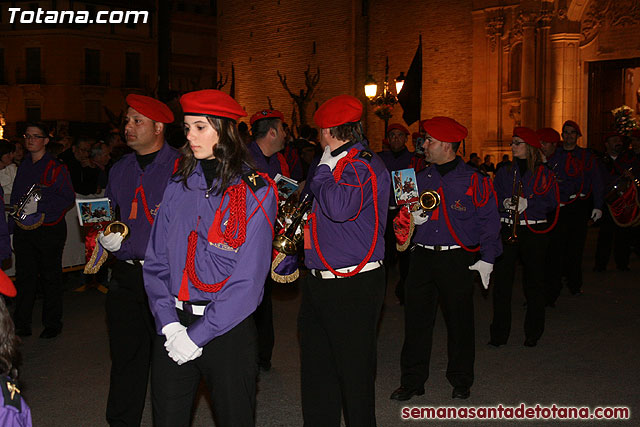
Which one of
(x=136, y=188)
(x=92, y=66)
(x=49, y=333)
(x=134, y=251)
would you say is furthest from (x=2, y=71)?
(x=134, y=251)

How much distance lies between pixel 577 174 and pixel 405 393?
621 centimetres

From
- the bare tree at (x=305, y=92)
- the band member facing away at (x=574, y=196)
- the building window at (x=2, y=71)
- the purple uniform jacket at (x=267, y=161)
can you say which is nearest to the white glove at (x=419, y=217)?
the purple uniform jacket at (x=267, y=161)

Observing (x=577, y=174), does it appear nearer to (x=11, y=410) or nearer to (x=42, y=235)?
(x=42, y=235)

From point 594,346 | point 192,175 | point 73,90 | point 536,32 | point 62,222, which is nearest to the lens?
point 192,175

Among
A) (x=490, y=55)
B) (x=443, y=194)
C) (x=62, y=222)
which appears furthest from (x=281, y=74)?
(x=443, y=194)

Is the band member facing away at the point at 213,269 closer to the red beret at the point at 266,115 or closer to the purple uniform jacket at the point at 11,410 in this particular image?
the purple uniform jacket at the point at 11,410

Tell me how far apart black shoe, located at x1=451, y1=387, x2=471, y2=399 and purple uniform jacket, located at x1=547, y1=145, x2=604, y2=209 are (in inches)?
214

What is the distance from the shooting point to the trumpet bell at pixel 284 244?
15.9 ft

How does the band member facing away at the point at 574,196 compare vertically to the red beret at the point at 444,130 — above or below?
below

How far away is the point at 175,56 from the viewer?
60125 millimetres

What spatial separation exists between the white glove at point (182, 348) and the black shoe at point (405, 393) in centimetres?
337

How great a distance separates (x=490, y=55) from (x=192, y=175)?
75.3 feet

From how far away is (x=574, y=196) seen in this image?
37.4 ft

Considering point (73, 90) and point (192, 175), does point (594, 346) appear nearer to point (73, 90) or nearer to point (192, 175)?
point (192, 175)
